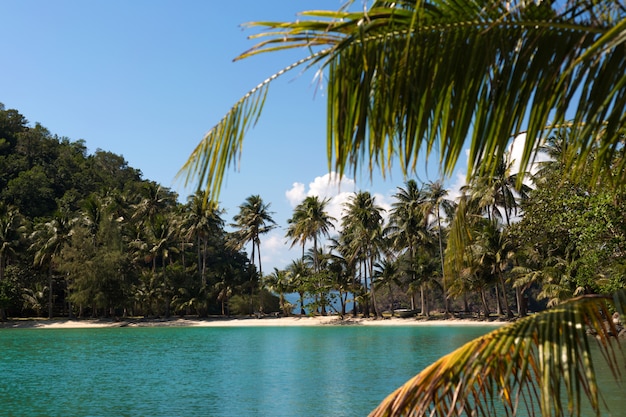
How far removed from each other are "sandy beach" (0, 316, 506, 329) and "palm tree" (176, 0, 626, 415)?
42.7 metres

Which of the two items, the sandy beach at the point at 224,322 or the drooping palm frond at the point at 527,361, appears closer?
Answer: the drooping palm frond at the point at 527,361

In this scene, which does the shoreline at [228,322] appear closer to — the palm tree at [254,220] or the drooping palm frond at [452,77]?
the palm tree at [254,220]

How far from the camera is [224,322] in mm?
49438

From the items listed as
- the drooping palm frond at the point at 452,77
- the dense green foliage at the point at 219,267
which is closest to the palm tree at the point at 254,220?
the dense green foliage at the point at 219,267

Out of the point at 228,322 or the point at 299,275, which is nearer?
the point at 228,322

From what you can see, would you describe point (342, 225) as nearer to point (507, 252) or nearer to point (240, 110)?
point (507, 252)

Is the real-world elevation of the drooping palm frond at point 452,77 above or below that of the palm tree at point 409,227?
below

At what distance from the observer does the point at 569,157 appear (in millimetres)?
2395

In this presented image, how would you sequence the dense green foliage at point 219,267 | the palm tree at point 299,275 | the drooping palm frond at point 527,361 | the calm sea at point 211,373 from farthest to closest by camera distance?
the palm tree at point 299,275
the dense green foliage at point 219,267
the calm sea at point 211,373
the drooping palm frond at point 527,361

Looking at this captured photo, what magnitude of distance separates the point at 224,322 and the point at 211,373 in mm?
29586

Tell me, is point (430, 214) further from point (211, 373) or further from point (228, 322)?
point (228, 322)

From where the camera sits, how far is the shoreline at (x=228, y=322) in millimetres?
45188

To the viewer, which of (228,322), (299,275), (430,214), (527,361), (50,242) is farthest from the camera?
(299,275)

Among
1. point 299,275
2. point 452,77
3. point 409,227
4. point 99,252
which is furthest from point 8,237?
point 452,77
